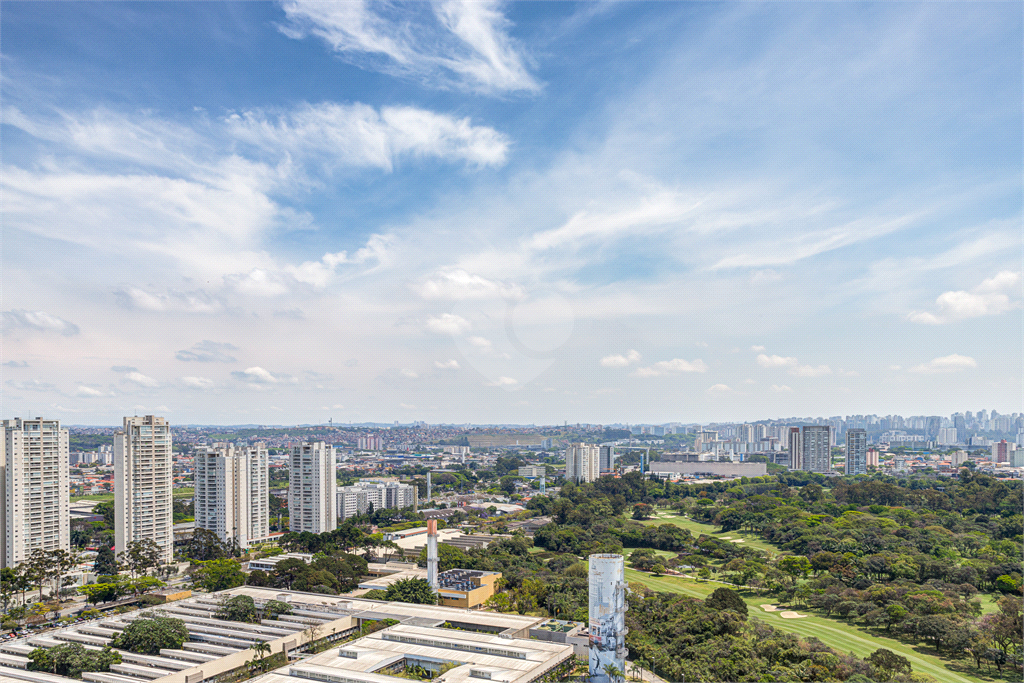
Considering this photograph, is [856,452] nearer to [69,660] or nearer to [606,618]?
[606,618]

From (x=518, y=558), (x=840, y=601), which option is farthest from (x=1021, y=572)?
(x=518, y=558)

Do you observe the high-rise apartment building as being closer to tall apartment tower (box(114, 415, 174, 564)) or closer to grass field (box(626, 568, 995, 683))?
grass field (box(626, 568, 995, 683))

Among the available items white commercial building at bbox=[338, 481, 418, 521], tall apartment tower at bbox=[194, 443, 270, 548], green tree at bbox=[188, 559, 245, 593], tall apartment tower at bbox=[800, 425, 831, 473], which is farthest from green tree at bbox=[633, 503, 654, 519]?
tall apartment tower at bbox=[800, 425, 831, 473]

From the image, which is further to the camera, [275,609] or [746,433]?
[746,433]

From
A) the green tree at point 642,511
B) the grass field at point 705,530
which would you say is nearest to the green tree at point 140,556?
the grass field at point 705,530

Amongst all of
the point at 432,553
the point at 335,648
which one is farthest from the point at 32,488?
the point at 335,648

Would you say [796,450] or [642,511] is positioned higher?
[796,450]
